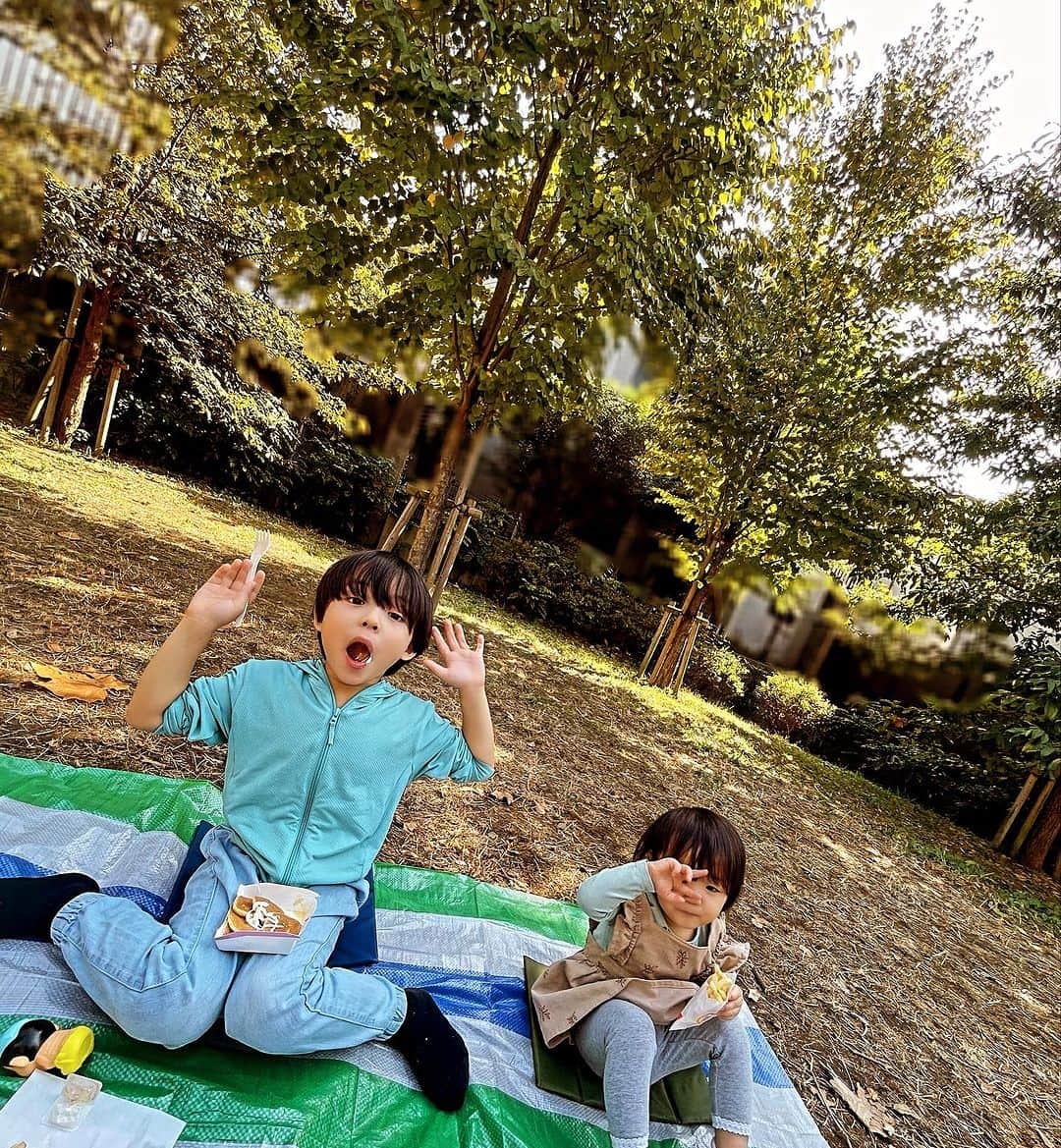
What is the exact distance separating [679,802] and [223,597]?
3916 millimetres

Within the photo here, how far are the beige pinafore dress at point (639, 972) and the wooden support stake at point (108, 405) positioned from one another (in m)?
8.32

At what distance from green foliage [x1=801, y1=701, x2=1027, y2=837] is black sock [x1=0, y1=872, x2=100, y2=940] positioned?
292 inches

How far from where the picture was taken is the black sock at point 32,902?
1.55 m

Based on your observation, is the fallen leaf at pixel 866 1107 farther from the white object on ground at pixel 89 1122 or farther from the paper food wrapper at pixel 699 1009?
the white object on ground at pixel 89 1122

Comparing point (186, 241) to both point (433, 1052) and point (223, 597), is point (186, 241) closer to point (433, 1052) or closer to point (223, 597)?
point (223, 597)

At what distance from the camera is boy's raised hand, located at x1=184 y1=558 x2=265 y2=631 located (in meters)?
1.54

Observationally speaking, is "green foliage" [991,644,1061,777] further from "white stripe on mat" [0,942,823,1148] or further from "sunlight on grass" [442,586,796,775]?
"white stripe on mat" [0,942,823,1148]

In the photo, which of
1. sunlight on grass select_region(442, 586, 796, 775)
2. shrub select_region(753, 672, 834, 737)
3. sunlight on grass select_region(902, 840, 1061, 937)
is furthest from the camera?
shrub select_region(753, 672, 834, 737)

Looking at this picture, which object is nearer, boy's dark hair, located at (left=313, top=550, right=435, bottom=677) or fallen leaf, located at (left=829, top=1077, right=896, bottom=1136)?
boy's dark hair, located at (left=313, top=550, right=435, bottom=677)

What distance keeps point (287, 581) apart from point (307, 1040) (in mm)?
5320

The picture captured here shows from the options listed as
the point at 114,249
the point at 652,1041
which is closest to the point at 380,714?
the point at 652,1041

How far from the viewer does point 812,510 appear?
274 inches

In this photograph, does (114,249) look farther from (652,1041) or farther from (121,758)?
(652,1041)

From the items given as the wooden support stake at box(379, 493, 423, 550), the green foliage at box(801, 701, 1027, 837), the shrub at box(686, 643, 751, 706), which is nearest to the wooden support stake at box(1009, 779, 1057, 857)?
the green foliage at box(801, 701, 1027, 837)
